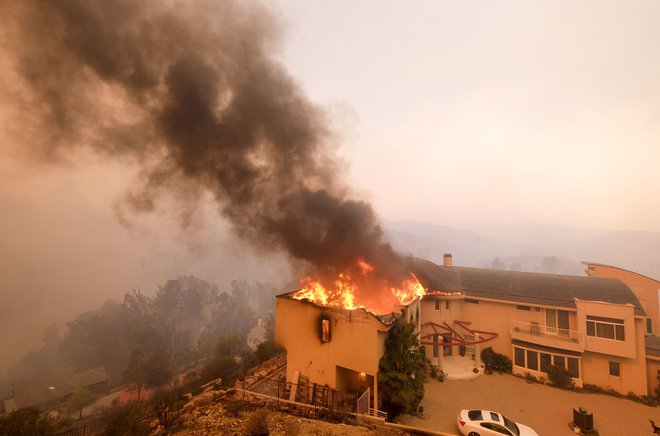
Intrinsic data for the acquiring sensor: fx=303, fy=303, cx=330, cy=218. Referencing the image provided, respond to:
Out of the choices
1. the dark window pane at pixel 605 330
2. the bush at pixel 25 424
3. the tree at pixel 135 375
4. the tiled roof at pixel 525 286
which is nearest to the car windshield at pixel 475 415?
the tiled roof at pixel 525 286

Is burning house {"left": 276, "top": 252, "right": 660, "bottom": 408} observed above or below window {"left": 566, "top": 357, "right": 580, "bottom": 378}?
above

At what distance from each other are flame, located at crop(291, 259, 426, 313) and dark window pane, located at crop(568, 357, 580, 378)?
389 inches

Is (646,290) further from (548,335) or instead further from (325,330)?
(325,330)

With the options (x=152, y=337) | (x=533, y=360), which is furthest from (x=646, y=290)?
(x=152, y=337)

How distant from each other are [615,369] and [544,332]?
3793mm

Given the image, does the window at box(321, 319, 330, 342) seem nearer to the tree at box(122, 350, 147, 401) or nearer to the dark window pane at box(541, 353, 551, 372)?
the dark window pane at box(541, 353, 551, 372)

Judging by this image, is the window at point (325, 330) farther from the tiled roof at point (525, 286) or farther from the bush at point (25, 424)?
the bush at point (25, 424)

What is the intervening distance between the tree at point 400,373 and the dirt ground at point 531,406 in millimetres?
882

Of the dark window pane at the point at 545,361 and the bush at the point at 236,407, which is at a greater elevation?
the dark window pane at the point at 545,361

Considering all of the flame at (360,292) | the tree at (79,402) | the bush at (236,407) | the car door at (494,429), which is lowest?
the tree at (79,402)

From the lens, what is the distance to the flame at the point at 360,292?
18.5m

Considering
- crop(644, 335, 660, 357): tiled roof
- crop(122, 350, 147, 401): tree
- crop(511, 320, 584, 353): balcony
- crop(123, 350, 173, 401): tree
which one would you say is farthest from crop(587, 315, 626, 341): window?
crop(122, 350, 147, 401): tree

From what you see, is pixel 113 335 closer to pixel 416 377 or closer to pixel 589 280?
pixel 416 377

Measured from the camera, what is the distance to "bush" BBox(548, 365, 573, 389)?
18.5m
